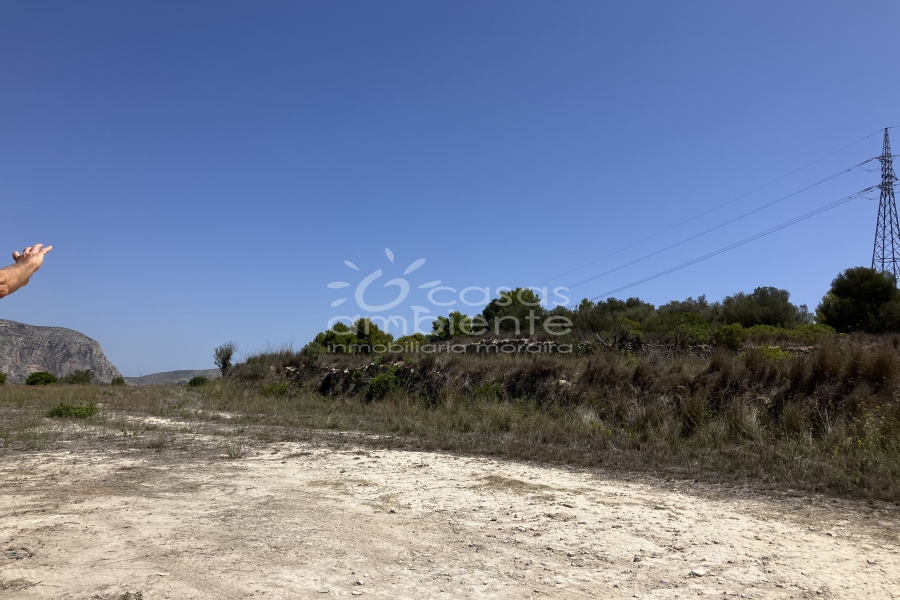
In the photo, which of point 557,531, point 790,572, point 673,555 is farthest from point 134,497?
point 790,572

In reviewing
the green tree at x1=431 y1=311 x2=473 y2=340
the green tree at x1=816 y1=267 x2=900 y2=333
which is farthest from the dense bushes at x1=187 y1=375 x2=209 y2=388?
the green tree at x1=816 y1=267 x2=900 y2=333

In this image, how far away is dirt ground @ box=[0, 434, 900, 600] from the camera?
11.4 ft

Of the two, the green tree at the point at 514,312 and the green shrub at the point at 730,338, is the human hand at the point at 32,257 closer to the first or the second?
the green shrub at the point at 730,338

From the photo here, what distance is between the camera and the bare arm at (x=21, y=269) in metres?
2.95

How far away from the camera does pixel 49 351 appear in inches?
2282

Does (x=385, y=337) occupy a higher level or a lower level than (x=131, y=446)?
higher

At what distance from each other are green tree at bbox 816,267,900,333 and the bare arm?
88.8 feet

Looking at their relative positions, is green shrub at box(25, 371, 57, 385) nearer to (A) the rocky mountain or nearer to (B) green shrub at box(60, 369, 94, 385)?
(B) green shrub at box(60, 369, 94, 385)

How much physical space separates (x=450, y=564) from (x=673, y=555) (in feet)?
5.34

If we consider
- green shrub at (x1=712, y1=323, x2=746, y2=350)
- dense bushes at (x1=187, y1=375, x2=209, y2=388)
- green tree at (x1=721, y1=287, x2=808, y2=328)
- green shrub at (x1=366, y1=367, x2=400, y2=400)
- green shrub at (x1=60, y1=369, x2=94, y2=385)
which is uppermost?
green tree at (x1=721, y1=287, x2=808, y2=328)

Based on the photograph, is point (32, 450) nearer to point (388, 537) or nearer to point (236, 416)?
point (236, 416)

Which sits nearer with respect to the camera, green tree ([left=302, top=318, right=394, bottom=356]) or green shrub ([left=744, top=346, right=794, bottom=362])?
green shrub ([left=744, top=346, right=794, bottom=362])

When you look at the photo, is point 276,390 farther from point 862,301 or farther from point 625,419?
point 862,301

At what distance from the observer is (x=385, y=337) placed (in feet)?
147
